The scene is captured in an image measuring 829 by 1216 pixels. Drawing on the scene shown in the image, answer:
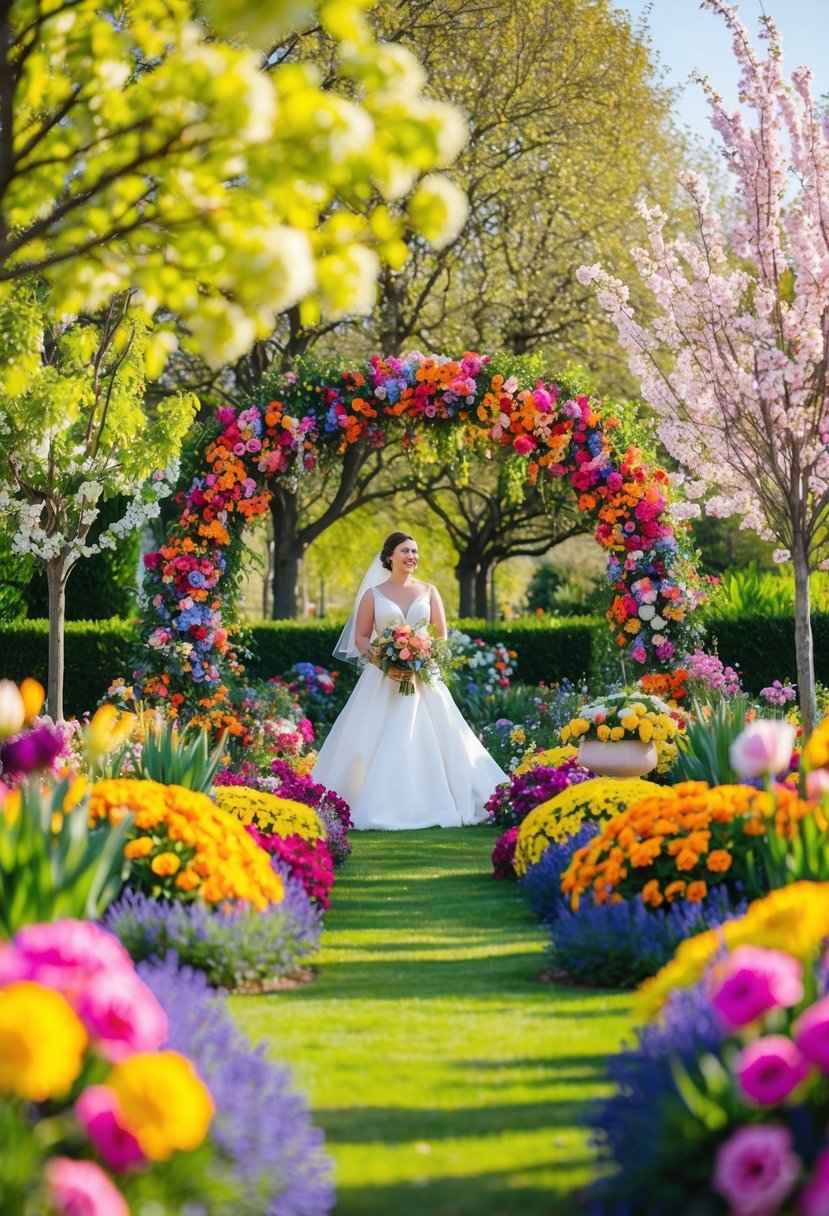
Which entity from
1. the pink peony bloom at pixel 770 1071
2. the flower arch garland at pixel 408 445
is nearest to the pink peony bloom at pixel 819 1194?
the pink peony bloom at pixel 770 1071

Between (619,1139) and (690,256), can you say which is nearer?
(619,1139)

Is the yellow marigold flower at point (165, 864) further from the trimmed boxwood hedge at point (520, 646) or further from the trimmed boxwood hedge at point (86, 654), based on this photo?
the trimmed boxwood hedge at point (520, 646)

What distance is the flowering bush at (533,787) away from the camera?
9359 millimetres

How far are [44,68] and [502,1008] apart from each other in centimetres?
405

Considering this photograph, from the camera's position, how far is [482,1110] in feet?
13.5

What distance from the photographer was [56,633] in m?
10.9

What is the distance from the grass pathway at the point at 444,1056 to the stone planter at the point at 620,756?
1831mm

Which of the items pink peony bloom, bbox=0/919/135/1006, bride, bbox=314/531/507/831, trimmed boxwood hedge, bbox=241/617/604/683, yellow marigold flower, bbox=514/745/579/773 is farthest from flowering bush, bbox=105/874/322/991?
trimmed boxwood hedge, bbox=241/617/604/683

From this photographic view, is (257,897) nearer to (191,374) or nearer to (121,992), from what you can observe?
(121,992)

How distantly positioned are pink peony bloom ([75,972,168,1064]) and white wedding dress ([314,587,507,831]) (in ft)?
27.7

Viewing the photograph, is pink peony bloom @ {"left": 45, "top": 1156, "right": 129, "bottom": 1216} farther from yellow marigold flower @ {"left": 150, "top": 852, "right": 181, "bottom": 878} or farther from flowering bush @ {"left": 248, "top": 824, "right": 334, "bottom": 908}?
flowering bush @ {"left": 248, "top": 824, "right": 334, "bottom": 908}

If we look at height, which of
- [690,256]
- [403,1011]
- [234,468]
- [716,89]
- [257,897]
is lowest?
[403,1011]

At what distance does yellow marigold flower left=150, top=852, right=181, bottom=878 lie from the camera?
5.74 m

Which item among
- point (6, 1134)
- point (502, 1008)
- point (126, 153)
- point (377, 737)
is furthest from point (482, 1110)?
point (377, 737)
